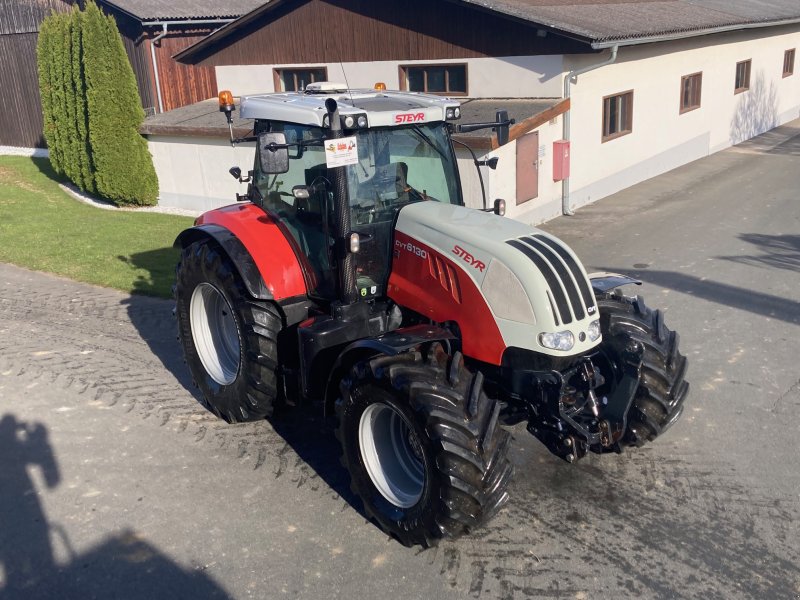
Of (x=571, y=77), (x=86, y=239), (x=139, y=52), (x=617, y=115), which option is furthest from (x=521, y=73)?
(x=139, y=52)

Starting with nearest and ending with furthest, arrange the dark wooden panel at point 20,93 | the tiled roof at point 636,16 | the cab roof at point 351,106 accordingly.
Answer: the cab roof at point 351,106 → the tiled roof at point 636,16 → the dark wooden panel at point 20,93

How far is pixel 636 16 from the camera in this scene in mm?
16656

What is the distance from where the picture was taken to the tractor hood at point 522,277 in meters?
4.71

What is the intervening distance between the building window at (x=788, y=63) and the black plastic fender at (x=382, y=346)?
23.1 m

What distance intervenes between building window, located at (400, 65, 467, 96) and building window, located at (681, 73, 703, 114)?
6.30 m

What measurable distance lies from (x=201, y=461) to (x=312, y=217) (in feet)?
6.41

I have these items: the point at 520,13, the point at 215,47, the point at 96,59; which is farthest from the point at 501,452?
the point at 215,47

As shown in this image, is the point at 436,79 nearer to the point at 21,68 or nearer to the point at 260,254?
the point at 260,254

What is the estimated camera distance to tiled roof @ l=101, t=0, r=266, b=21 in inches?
709

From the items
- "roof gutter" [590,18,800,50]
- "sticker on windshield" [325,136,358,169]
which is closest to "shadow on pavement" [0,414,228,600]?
"sticker on windshield" [325,136,358,169]

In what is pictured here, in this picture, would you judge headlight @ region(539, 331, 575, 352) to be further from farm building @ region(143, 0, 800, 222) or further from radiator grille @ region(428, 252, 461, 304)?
farm building @ region(143, 0, 800, 222)

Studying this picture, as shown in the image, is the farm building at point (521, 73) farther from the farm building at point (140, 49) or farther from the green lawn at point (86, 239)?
the farm building at point (140, 49)

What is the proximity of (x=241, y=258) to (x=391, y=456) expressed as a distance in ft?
6.22

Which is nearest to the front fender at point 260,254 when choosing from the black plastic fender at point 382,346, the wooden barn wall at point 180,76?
the black plastic fender at point 382,346
